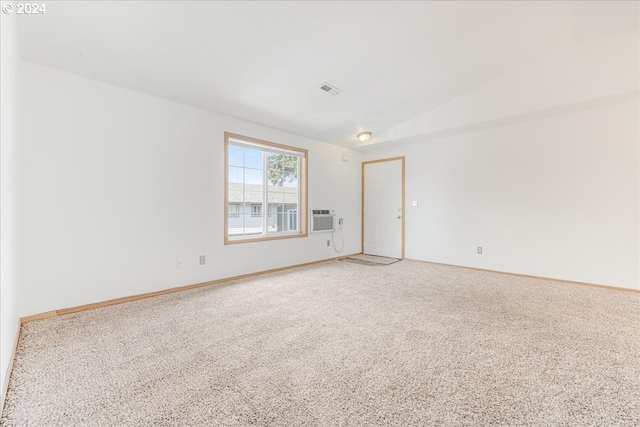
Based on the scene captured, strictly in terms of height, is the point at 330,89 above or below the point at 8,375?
above

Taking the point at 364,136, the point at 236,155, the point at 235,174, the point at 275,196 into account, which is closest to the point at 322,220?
the point at 275,196

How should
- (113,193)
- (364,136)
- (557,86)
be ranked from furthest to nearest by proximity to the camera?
(364,136) → (557,86) → (113,193)

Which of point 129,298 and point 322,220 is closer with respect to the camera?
point 129,298

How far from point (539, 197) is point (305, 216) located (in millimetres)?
3542

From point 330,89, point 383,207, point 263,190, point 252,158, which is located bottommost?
point 383,207

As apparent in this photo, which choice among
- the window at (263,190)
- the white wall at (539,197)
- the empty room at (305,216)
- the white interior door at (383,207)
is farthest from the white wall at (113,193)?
the white wall at (539,197)

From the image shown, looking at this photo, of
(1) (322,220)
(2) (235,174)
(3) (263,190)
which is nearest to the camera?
(2) (235,174)

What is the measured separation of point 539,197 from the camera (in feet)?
13.3

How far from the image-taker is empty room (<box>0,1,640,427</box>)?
5.22 feet

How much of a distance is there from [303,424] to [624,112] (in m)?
4.90

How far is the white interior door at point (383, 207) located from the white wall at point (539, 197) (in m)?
0.31

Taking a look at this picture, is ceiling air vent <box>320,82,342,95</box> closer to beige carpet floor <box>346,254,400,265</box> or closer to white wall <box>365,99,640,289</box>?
white wall <box>365,99,640,289</box>

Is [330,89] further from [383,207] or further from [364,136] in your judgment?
[383,207]

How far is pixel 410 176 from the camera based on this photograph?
5387 millimetres
